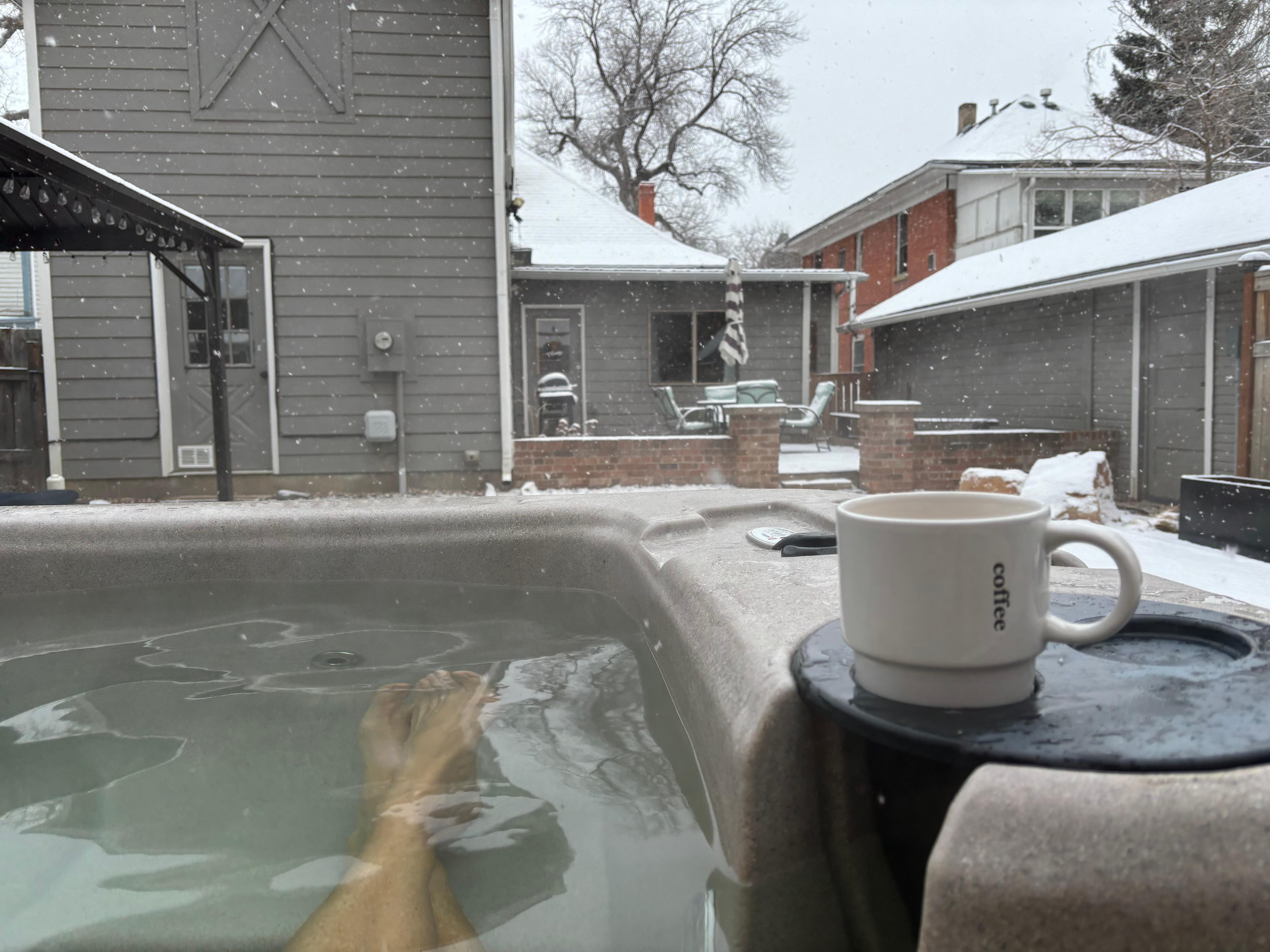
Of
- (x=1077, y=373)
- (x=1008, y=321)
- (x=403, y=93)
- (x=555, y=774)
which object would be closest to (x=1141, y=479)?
(x=1077, y=373)

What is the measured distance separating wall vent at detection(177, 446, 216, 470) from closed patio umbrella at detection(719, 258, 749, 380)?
481cm

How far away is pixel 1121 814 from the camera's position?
0.49m

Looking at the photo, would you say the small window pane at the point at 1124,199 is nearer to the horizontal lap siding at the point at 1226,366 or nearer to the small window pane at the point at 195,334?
the horizontal lap siding at the point at 1226,366

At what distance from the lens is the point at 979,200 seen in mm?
13586

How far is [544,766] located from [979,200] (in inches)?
568

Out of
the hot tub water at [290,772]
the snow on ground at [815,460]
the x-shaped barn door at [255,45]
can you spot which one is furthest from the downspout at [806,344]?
the hot tub water at [290,772]

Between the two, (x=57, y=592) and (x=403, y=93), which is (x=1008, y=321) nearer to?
(x=403, y=93)

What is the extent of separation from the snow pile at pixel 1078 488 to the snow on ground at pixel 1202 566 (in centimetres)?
45

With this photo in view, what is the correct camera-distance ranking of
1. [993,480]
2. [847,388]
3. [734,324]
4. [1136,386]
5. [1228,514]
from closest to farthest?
[1228,514], [993,480], [1136,386], [734,324], [847,388]

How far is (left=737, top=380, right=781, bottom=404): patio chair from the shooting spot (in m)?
8.88

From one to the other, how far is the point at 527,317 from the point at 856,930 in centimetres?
980

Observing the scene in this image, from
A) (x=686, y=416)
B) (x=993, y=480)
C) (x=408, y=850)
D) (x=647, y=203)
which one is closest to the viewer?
(x=408, y=850)

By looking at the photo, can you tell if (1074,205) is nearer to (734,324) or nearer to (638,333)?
(734,324)

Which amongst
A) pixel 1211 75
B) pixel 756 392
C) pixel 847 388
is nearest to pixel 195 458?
pixel 756 392
